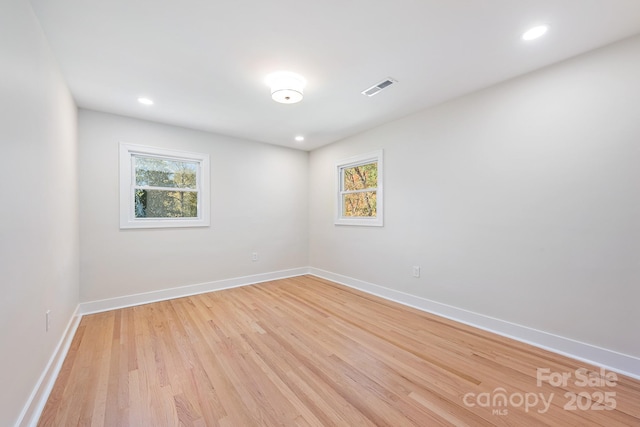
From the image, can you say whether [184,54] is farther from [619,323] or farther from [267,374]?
[619,323]

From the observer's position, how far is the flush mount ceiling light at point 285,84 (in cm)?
236

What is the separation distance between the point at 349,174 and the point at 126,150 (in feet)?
10.4

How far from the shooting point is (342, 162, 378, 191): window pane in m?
3.92

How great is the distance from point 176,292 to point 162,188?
1.48m

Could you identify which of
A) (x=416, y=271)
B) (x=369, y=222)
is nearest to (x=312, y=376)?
(x=416, y=271)

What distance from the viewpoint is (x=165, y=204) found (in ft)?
12.0

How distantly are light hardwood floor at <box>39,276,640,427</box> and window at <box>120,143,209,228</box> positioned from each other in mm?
1287

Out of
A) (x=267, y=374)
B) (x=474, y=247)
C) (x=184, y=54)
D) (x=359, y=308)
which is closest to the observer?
(x=267, y=374)

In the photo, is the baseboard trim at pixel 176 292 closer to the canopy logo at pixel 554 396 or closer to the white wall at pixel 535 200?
the white wall at pixel 535 200

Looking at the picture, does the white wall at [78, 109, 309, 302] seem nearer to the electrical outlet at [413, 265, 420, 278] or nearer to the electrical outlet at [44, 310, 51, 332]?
the electrical outlet at [44, 310, 51, 332]

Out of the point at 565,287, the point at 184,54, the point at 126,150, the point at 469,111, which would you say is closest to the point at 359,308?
the point at 565,287

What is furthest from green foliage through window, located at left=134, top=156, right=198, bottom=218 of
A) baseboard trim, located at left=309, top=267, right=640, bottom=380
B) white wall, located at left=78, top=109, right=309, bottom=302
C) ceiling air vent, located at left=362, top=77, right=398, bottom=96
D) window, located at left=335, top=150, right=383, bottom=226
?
baseboard trim, located at left=309, top=267, right=640, bottom=380

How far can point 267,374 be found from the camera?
1875 millimetres

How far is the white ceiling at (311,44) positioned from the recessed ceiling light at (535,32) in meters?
0.05
